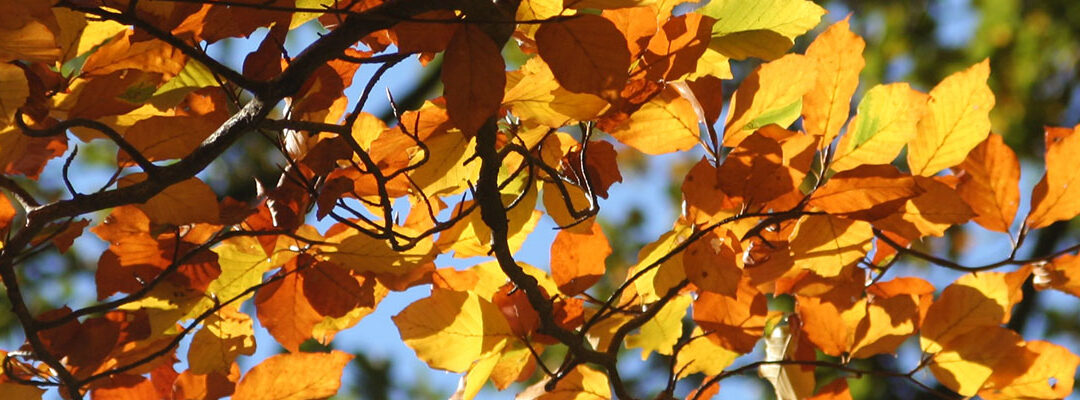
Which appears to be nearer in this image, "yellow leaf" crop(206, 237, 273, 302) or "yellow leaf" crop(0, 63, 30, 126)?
"yellow leaf" crop(0, 63, 30, 126)

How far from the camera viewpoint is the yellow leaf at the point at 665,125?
2.72 feet

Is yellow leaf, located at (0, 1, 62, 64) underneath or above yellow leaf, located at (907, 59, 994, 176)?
above

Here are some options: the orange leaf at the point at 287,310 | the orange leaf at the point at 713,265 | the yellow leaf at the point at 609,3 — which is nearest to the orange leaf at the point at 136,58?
the orange leaf at the point at 287,310

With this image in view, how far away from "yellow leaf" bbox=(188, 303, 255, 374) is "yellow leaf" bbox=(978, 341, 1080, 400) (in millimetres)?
715

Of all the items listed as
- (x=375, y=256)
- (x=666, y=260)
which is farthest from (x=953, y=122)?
(x=375, y=256)

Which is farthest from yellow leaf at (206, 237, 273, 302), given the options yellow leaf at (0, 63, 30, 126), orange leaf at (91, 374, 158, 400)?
yellow leaf at (0, 63, 30, 126)

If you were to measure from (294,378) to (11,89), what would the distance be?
37cm

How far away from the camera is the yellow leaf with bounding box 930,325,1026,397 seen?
95 centimetres

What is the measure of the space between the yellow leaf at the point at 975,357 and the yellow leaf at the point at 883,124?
0.82 feet

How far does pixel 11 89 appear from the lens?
2.07 ft

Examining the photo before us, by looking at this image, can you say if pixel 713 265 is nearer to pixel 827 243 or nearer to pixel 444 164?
pixel 827 243

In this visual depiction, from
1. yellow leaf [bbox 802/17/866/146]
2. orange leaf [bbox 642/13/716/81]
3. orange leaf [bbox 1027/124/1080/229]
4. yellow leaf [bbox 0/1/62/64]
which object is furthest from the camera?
orange leaf [bbox 1027/124/1080/229]

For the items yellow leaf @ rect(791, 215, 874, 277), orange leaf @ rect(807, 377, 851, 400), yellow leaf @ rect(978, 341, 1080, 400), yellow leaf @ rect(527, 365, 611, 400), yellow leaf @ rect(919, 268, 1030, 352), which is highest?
yellow leaf @ rect(791, 215, 874, 277)

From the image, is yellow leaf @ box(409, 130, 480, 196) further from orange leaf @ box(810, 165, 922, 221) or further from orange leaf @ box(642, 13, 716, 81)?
orange leaf @ box(810, 165, 922, 221)
